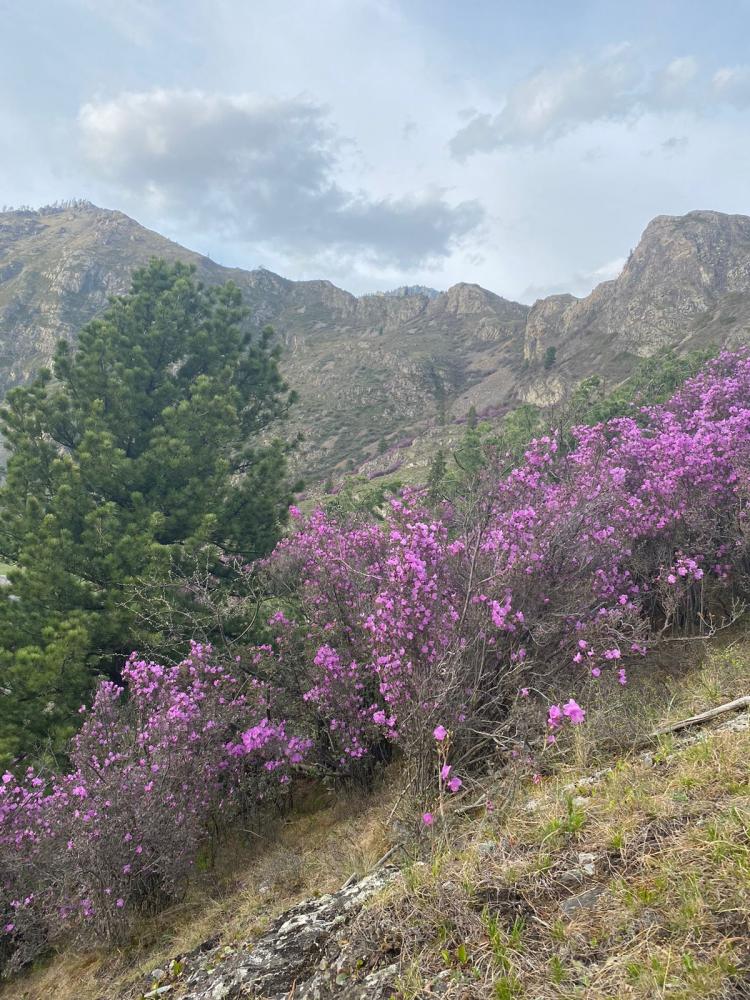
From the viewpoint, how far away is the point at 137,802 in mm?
5398

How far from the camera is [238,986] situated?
3232 mm

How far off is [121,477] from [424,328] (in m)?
135

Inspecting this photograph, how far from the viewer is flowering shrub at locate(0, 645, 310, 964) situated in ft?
17.0

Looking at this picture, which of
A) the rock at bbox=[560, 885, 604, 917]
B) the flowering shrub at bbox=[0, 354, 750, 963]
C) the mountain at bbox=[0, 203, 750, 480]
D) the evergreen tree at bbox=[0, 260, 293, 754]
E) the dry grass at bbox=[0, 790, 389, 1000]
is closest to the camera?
the rock at bbox=[560, 885, 604, 917]

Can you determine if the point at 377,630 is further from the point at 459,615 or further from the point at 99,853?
the point at 99,853

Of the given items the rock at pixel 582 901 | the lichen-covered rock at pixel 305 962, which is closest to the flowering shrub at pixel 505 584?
the rock at pixel 582 901

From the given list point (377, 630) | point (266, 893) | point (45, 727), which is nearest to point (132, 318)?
point (45, 727)

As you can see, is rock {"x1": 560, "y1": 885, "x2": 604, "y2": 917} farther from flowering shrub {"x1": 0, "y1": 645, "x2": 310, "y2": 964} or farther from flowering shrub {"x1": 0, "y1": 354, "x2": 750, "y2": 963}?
flowering shrub {"x1": 0, "y1": 645, "x2": 310, "y2": 964}

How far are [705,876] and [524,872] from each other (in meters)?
0.90

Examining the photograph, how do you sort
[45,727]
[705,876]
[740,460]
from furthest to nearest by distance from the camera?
[45,727] < [740,460] < [705,876]

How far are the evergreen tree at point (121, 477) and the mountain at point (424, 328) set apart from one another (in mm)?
21622

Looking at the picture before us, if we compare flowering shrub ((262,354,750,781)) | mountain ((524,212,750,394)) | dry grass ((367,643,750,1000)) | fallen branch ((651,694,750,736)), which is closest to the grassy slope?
dry grass ((367,643,750,1000))

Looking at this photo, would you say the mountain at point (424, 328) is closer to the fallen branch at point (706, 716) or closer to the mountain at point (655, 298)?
the mountain at point (655, 298)

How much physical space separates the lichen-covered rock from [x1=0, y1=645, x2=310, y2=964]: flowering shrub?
1.55 meters
